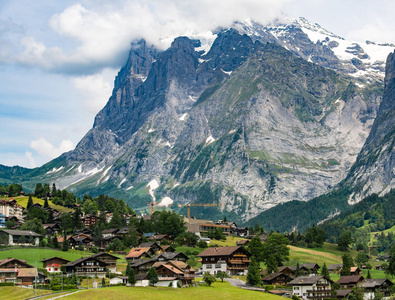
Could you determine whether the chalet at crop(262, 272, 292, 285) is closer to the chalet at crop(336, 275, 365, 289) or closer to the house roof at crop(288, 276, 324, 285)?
the house roof at crop(288, 276, 324, 285)

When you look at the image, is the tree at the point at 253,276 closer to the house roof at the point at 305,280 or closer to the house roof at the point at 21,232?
the house roof at the point at 305,280

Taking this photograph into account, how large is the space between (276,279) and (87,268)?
47.5m

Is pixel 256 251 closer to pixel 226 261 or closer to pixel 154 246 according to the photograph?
pixel 226 261

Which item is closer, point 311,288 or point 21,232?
point 311,288

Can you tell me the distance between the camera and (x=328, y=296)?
146 meters

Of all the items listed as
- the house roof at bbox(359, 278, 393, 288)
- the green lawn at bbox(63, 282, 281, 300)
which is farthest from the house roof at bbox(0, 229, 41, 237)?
the house roof at bbox(359, 278, 393, 288)

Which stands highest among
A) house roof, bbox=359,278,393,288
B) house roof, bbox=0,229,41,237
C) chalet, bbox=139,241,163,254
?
house roof, bbox=0,229,41,237

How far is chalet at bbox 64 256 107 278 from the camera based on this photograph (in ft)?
489

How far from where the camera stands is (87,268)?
15012cm

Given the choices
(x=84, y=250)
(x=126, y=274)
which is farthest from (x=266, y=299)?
(x=84, y=250)

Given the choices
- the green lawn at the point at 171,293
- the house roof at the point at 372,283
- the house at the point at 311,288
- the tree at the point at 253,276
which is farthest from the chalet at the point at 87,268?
the house roof at the point at 372,283

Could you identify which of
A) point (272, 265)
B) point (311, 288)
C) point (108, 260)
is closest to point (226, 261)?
point (272, 265)

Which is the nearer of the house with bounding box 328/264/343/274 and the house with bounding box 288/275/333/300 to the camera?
the house with bounding box 288/275/333/300

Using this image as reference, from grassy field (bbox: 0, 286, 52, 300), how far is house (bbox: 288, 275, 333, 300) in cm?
5900
